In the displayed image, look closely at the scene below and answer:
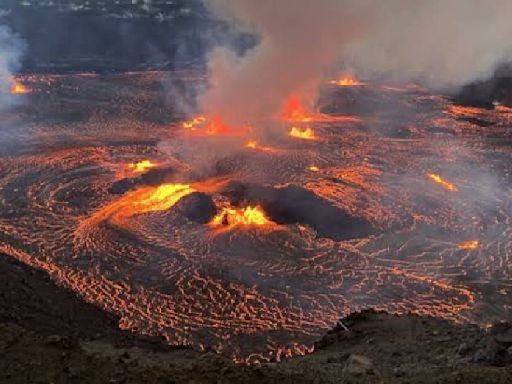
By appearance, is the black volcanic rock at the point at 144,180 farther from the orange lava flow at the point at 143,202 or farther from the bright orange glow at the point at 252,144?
the bright orange glow at the point at 252,144

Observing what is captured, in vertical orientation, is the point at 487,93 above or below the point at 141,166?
above

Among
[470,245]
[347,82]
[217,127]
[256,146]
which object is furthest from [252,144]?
[347,82]

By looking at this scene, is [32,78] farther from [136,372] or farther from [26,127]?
[136,372]

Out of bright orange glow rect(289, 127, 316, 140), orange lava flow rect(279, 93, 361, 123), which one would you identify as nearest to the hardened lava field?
bright orange glow rect(289, 127, 316, 140)

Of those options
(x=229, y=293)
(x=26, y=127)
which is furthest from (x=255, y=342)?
(x=26, y=127)

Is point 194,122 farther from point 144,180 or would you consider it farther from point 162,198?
point 162,198

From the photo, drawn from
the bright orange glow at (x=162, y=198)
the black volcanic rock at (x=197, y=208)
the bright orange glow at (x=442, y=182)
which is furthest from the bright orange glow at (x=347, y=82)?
the black volcanic rock at (x=197, y=208)
